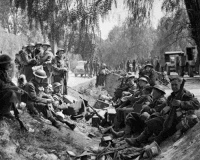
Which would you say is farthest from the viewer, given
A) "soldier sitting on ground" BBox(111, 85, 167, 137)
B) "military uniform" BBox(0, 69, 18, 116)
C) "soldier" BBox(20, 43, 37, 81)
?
"soldier" BBox(20, 43, 37, 81)

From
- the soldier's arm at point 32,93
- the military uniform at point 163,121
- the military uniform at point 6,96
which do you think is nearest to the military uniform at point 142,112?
the military uniform at point 163,121

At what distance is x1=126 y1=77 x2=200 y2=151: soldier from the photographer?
205 inches

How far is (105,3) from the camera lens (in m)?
5.40

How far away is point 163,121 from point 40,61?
5.15 metres

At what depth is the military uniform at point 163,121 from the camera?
5.21 meters

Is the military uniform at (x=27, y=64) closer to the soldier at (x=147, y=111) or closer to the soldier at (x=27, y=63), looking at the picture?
the soldier at (x=27, y=63)

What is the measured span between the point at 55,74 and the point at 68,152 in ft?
17.4

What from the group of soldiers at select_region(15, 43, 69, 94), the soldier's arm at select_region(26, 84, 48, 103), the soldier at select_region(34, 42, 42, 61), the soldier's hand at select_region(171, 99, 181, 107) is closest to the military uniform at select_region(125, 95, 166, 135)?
the soldier's hand at select_region(171, 99, 181, 107)

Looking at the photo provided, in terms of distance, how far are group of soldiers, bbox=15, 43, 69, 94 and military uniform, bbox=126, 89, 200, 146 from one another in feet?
12.9

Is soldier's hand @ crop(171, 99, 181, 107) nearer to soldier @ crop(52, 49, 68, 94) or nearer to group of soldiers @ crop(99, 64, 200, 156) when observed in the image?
group of soldiers @ crop(99, 64, 200, 156)

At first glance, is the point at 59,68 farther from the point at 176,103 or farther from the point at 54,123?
the point at 176,103

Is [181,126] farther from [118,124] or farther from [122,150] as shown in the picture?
[118,124]

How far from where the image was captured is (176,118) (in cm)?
544

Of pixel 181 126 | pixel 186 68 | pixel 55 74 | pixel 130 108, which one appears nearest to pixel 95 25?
pixel 181 126
